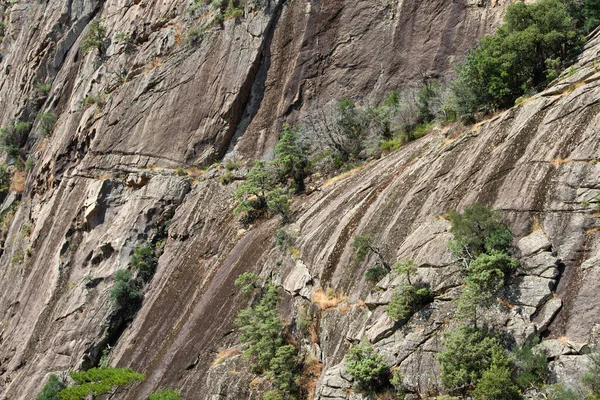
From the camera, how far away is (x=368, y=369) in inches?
570

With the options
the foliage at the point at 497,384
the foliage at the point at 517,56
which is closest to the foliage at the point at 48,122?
the foliage at the point at 517,56

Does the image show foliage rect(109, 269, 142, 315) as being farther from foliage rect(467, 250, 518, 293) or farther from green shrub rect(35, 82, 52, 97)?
green shrub rect(35, 82, 52, 97)

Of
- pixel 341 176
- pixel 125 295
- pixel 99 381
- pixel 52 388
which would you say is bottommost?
pixel 52 388

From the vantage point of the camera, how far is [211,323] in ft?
74.5

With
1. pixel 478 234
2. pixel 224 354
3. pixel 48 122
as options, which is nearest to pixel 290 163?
pixel 224 354

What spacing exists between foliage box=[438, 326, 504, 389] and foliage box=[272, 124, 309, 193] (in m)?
15.8

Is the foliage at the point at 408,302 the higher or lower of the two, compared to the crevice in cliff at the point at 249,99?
lower

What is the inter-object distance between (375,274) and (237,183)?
14242mm

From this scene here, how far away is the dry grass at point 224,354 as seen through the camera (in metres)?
20.6

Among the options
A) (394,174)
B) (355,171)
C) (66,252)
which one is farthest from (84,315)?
(394,174)

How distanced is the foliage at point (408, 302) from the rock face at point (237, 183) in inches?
10.7

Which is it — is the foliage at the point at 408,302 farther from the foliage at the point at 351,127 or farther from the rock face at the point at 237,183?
the foliage at the point at 351,127

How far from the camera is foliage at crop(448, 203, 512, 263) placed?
14336mm

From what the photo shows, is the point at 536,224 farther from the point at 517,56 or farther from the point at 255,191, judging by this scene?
the point at 255,191
